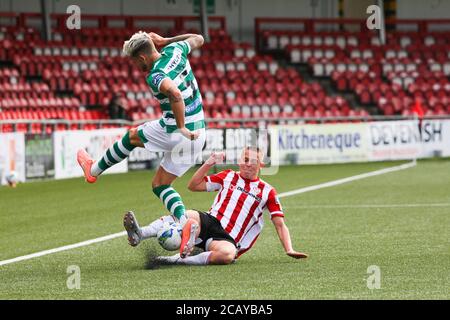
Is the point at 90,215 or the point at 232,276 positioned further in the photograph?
the point at 90,215

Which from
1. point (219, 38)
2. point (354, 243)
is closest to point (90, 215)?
point (354, 243)

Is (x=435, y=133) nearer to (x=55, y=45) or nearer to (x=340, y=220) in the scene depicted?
A: (x=55, y=45)

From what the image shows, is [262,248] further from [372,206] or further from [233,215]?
[372,206]

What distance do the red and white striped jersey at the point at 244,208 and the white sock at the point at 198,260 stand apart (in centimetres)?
33

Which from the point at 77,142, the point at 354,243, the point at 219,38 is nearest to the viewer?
the point at 354,243

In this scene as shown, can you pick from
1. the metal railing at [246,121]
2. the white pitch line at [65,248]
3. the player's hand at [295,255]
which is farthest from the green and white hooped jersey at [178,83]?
the metal railing at [246,121]

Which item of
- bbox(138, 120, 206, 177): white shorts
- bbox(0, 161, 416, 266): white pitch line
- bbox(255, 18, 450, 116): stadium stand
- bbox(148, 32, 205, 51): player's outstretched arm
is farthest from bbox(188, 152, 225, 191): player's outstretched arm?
bbox(255, 18, 450, 116): stadium stand

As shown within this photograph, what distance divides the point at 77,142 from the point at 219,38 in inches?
606

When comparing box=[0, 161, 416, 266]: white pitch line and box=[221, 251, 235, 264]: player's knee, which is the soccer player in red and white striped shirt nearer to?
box=[221, 251, 235, 264]: player's knee

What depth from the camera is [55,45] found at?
113ft

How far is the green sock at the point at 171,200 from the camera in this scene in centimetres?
1067

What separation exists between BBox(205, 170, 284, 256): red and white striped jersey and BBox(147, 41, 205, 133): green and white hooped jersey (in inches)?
26.3

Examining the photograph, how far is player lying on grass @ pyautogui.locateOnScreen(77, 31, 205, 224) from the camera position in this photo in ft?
33.3

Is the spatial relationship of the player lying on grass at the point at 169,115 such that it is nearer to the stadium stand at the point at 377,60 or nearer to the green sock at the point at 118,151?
the green sock at the point at 118,151
